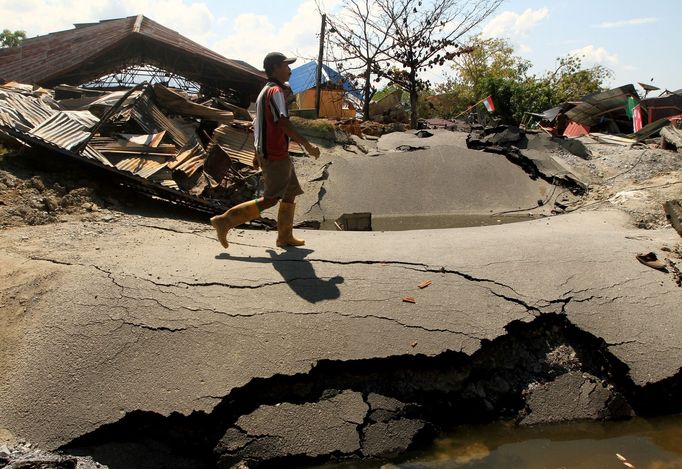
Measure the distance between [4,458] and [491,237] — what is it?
461 centimetres

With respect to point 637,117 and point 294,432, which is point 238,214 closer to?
point 294,432

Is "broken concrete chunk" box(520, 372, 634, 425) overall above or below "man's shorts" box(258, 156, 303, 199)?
below

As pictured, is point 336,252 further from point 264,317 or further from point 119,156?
point 119,156

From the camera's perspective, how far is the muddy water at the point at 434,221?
952 centimetres

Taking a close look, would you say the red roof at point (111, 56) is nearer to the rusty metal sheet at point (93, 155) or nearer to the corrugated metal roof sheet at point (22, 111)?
the corrugated metal roof sheet at point (22, 111)

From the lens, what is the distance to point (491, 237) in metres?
5.86

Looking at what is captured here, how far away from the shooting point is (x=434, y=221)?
9.97m

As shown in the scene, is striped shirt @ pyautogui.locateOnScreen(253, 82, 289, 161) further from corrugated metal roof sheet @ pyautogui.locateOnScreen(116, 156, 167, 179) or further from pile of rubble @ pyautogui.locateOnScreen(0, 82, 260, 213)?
corrugated metal roof sheet @ pyautogui.locateOnScreen(116, 156, 167, 179)

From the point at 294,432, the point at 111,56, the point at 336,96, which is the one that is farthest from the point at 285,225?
the point at 336,96

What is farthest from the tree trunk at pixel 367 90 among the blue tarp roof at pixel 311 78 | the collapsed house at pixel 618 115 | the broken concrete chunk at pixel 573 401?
the broken concrete chunk at pixel 573 401

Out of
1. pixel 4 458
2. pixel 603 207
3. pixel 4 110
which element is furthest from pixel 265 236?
pixel 603 207

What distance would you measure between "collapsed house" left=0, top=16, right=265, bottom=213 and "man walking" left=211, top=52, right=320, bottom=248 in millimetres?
2258

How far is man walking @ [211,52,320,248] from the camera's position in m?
4.89

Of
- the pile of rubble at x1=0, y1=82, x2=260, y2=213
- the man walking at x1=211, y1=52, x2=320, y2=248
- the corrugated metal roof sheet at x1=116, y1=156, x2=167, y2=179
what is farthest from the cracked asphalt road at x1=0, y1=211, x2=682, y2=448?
the corrugated metal roof sheet at x1=116, y1=156, x2=167, y2=179
